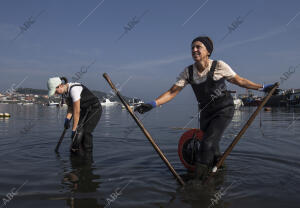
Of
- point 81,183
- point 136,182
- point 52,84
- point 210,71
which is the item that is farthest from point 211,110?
point 52,84

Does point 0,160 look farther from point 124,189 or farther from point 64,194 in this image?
point 124,189

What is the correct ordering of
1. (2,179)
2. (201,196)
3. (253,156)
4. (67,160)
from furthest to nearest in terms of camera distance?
1. (253,156)
2. (67,160)
3. (2,179)
4. (201,196)

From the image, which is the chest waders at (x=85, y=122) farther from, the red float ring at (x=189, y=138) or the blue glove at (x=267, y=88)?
the blue glove at (x=267, y=88)

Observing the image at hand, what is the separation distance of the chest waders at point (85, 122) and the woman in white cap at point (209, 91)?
250 cm

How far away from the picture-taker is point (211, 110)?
14.3ft

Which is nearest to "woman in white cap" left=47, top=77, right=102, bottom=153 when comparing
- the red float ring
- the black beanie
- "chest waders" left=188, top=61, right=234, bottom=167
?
the red float ring

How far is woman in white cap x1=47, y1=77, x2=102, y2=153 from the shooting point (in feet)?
18.7

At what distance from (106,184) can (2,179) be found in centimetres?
210

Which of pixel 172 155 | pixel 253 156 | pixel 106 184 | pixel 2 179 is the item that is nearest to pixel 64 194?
pixel 106 184

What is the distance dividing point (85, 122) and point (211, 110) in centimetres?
345

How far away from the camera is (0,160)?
613 centimetres

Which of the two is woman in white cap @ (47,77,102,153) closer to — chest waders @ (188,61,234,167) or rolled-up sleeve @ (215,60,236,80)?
chest waders @ (188,61,234,167)

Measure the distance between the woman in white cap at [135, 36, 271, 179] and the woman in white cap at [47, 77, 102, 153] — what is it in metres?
2.42

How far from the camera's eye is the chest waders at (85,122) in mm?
6177
